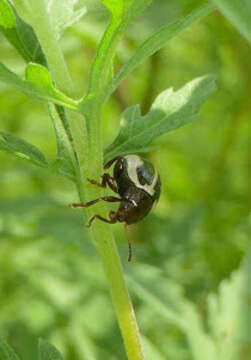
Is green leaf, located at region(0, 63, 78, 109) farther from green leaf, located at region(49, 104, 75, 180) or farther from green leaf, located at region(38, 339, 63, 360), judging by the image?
green leaf, located at region(38, 339, 63, 360)

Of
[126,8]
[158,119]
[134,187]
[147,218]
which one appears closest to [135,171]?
[134,187]

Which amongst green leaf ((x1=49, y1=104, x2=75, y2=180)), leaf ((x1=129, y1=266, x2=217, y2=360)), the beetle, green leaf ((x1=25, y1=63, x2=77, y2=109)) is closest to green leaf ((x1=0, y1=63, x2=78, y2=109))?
green leaf ((x1=25, y1=63, x2=77, y2=109))

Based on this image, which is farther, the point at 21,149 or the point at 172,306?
the point at 172,306

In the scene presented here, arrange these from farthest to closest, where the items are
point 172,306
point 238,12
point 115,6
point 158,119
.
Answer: point 172,306 → point 158,119 → point 115,6 → point 238,12

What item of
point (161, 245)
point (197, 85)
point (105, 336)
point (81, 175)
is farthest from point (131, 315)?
point (161, 245)

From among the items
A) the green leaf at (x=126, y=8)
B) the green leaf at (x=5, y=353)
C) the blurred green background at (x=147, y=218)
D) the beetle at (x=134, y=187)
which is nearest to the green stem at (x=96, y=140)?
the green leaf at (x=126, y=8)

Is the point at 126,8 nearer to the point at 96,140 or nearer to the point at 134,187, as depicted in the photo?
the point at 96,140

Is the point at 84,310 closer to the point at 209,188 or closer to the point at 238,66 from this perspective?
the point at 209,188
